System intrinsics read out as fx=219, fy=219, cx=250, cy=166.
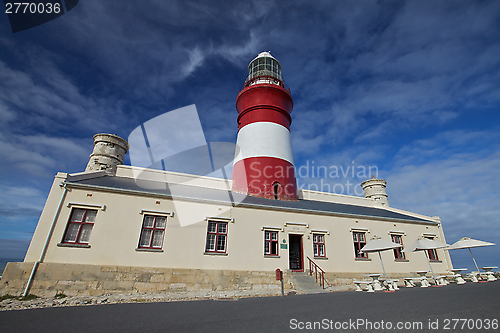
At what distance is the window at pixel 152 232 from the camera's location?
10.7 m

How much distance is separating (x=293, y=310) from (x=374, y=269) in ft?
35.0

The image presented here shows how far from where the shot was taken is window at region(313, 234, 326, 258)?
13453 mm

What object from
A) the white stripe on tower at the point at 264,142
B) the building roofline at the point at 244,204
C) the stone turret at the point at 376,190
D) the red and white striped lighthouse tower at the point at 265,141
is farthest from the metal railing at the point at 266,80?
the stone turret at the point at 376,190

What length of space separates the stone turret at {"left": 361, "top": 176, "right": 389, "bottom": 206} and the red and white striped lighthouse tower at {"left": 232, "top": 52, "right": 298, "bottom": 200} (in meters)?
14.2

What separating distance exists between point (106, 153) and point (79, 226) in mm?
9647

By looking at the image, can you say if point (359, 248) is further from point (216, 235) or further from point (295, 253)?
point (216, 235)

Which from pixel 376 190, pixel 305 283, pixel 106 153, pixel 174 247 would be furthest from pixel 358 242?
pixel 106 153

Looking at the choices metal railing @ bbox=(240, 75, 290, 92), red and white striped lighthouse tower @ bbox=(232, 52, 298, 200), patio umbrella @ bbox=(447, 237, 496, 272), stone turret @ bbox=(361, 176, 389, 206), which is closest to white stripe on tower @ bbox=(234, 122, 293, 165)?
red and white striped lighthouse tower @ bbox=(232, 52, 298, 200)

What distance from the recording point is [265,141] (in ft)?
56.3

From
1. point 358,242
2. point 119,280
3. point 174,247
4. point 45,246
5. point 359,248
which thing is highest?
point 358,242

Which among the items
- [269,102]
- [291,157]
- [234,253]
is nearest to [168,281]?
[234,253]

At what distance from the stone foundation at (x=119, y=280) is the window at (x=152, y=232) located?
3.59 feet

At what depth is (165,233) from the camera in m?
11.0

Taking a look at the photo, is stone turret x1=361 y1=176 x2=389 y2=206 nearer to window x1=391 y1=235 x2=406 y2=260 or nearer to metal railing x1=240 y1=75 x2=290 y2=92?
window x1=391 y1=235 x2=406 y2=260
